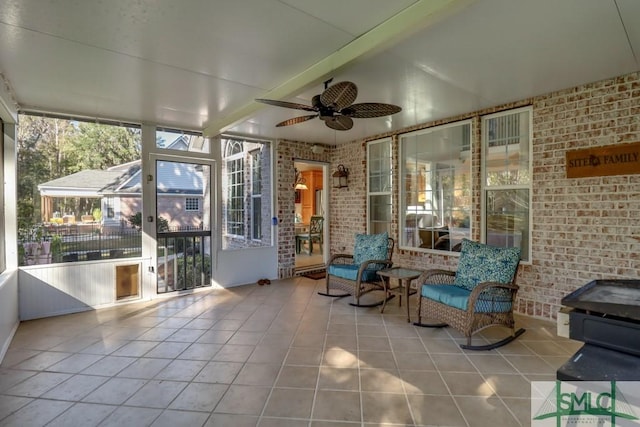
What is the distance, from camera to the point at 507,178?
156 inches

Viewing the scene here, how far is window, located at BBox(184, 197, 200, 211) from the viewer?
485 cm

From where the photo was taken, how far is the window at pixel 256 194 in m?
5.58

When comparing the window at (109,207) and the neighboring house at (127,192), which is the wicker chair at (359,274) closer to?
the neighboring house at (127,192)

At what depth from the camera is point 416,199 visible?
5.08m

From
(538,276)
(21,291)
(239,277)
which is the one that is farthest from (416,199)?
(21,291)

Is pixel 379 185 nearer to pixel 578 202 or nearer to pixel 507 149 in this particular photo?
pixel 507 149

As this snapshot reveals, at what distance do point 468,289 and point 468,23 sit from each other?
7.95ft

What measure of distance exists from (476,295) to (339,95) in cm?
212

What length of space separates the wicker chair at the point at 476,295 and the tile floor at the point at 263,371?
20 centimetres

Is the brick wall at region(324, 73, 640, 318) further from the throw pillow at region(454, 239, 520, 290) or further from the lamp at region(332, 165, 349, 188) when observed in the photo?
the lamp at region(332, 165, 349, 188)

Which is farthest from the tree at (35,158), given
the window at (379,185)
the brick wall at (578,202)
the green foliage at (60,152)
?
the brick wall at (578,202)

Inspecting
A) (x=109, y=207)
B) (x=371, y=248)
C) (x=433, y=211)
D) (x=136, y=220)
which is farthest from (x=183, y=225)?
(x=433, y=211)

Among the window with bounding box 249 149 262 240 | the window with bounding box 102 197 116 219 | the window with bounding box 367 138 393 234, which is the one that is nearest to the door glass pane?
the window with bounding box 102 197 116 219

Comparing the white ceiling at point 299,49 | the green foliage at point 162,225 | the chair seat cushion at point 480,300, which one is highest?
the white ceiling at point 299,49
